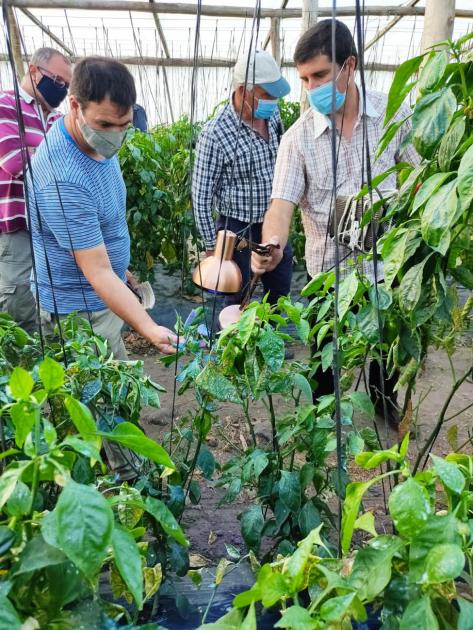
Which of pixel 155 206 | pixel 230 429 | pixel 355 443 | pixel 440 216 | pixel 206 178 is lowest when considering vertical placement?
pixel 230 429


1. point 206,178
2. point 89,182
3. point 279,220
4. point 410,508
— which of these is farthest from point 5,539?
point 206,178

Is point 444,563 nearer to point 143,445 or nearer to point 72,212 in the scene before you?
point 143,445

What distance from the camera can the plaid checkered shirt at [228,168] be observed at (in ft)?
8.82

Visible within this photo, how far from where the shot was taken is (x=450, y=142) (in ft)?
2.72

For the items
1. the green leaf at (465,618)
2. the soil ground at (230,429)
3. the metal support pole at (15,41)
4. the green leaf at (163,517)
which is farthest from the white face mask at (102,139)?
the metal support pole at (15,41)

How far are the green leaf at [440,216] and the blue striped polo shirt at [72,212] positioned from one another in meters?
0.93

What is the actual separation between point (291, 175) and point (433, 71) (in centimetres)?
111

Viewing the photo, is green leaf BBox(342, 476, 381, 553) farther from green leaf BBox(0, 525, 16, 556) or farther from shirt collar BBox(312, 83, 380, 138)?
shirt collar BBox(312, 83, 380, 138)

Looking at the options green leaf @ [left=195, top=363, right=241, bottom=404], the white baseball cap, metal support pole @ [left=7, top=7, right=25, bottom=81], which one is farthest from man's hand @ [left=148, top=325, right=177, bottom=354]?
metal support pole @ [left=7, top=7, right=25, bottom=81]

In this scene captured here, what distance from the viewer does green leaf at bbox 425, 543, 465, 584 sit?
0.53 meters

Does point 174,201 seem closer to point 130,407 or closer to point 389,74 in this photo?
point 130,407

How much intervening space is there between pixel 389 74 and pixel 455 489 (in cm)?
748

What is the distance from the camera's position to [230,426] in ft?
8.93

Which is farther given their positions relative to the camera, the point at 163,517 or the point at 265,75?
the point at 265,75
